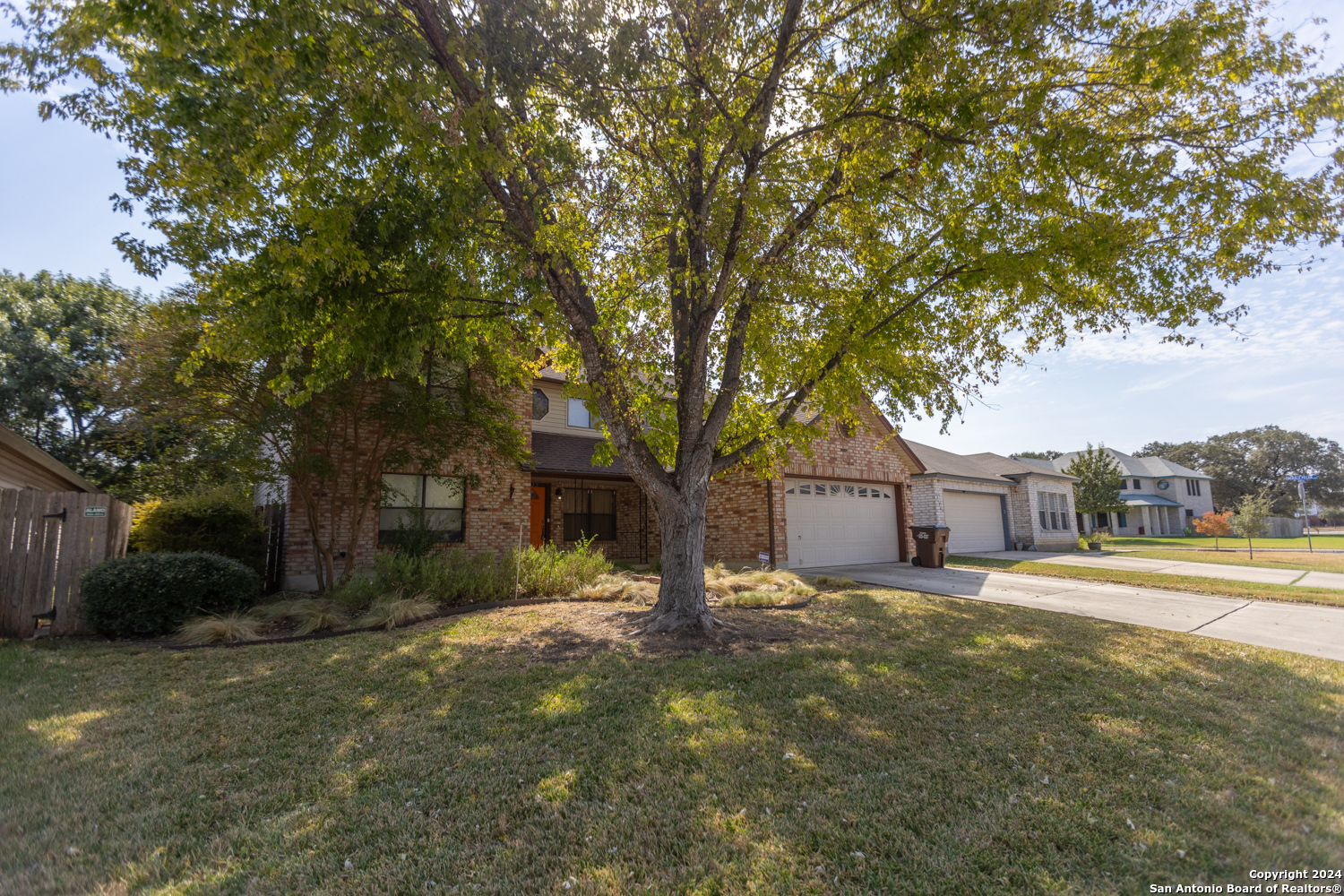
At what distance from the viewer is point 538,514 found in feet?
52.7

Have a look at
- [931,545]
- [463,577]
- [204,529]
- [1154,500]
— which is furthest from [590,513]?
[1154,500]

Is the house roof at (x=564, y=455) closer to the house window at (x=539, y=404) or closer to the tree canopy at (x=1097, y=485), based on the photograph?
the house window at (x=539, y=404)

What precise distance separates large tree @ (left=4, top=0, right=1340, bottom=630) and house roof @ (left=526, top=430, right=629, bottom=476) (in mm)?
5270

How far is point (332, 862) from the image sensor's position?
2678 mm

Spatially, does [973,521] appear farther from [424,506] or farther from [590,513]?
[424,506]

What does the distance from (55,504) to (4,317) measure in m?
15.4

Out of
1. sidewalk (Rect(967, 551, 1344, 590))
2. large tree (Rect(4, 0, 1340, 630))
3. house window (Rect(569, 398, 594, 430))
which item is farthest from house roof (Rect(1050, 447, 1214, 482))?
large tree (Rect(4, 0, 1340, 630))

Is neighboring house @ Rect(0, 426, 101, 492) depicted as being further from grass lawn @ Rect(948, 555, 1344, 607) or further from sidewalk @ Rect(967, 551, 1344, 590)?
sidewalk @ Rect(967, 551, 1344, 590)

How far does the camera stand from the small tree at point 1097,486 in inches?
1134

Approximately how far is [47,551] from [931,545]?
16876 millimetres

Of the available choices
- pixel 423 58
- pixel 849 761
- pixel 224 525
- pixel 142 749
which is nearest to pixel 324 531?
pixel 224 525

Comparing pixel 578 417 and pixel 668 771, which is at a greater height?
pixel 578 417

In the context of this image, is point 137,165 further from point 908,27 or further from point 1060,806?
point 1060,806

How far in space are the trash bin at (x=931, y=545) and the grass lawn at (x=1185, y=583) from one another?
84cm
